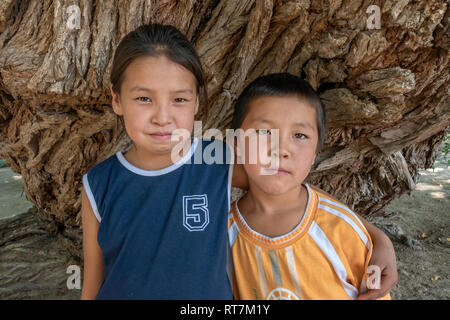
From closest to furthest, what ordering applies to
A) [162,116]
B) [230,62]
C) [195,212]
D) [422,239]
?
[162,116] → [195,212] → [230,62] → [422,239]

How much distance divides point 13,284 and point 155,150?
7.06 feet

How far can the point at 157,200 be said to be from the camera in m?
1.43

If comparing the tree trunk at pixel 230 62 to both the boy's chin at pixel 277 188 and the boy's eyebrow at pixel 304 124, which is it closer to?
the boy's eyebrow at pixel 304 124

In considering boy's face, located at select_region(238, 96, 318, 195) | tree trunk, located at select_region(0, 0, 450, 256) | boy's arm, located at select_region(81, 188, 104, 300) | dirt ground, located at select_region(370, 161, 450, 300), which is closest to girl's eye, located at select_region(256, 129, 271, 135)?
boy's face, located at select_region(238, 96, 318, 195)

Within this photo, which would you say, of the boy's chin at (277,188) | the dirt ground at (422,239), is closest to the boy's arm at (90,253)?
the boy's chin at (277,188)

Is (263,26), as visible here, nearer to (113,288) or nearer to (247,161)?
(247,161)

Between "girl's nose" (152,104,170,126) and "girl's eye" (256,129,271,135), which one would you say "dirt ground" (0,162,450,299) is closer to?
"girl's nose" (152,104,170,126)

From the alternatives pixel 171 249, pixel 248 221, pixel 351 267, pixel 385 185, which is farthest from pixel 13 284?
pixel 385 185

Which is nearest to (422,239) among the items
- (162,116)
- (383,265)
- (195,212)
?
(383,265)

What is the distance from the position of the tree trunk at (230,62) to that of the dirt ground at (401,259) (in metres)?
0.95

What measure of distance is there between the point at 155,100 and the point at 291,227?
80 centimetres

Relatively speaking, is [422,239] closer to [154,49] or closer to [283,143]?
[283,143]

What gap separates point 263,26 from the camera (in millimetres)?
1780

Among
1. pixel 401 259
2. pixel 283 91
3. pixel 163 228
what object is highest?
pixel 283 91
